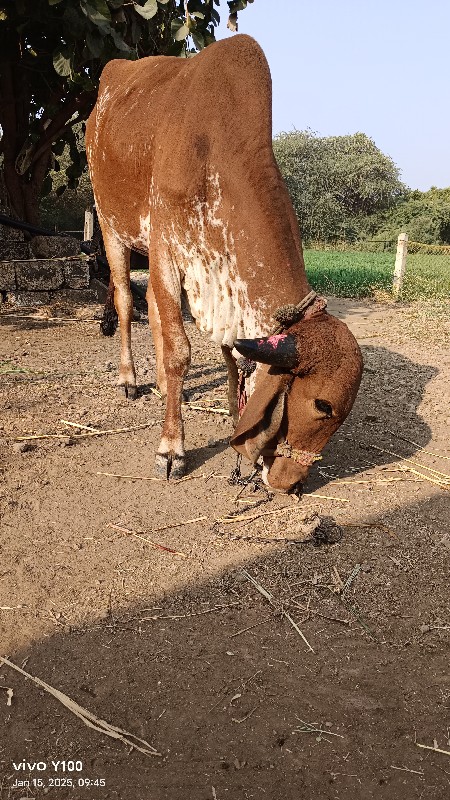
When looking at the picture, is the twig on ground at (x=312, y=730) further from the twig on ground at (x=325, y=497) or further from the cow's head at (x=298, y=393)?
the twig on ground at (x=325, y=497)

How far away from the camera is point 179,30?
783 centimetres

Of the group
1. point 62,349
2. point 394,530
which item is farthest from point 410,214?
point 394,530

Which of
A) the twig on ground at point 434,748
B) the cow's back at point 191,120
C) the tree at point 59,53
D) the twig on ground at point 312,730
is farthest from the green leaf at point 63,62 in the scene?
the twig on ground at point 434,748

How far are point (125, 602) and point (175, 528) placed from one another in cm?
70

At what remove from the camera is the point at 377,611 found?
2902mm

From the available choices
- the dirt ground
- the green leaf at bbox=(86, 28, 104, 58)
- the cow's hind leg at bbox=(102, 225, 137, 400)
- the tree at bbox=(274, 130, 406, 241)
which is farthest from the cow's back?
the tree at bbox=(274, 130, 406, 241)


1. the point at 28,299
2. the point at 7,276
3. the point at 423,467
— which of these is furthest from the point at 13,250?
the point at 423,467

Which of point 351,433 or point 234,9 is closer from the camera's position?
point 351,433

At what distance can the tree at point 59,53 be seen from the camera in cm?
713

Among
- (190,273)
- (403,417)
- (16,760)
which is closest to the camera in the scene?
(16,760)

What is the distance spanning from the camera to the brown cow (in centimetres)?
335

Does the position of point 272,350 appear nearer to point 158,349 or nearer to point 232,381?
point 232,381

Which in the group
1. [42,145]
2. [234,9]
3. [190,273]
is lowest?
[190,273]

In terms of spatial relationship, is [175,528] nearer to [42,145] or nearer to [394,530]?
[394,530]
